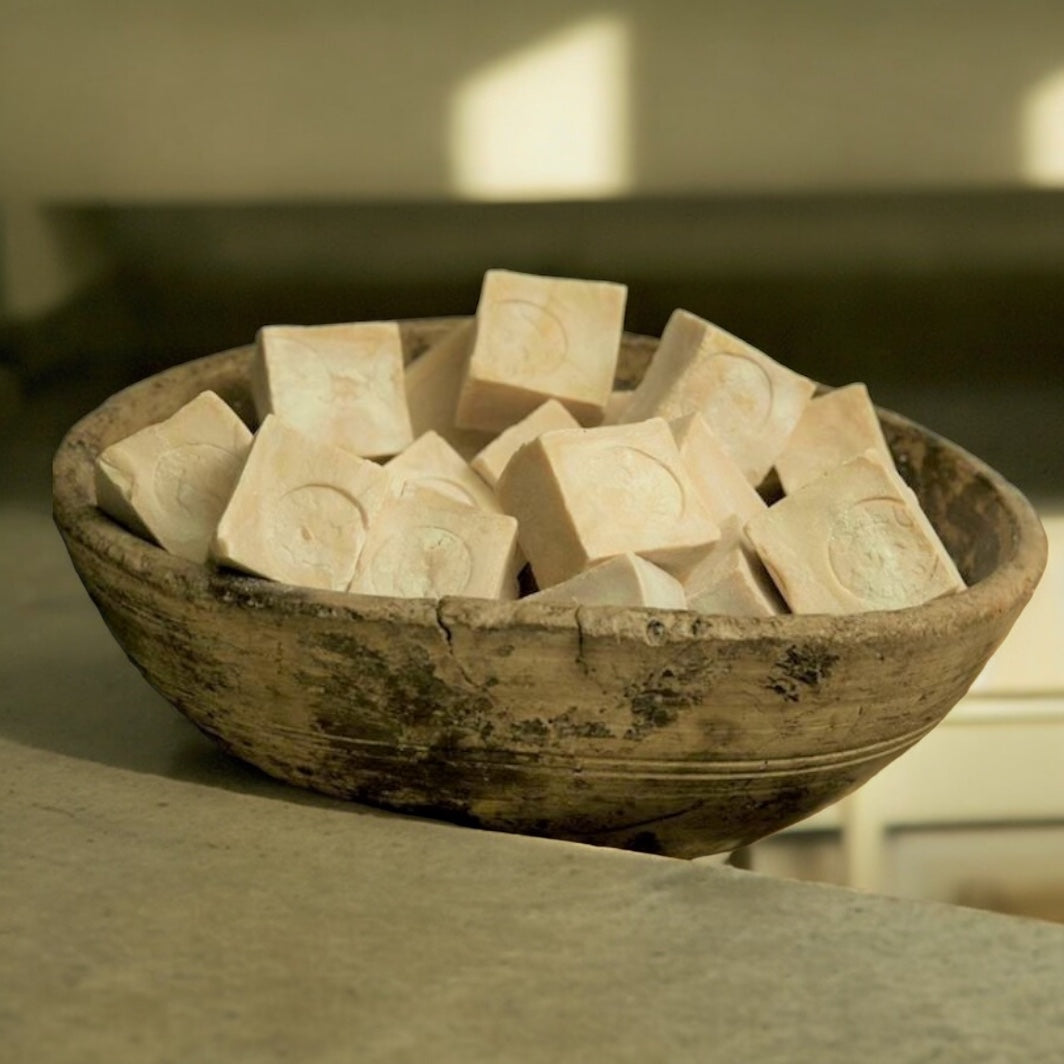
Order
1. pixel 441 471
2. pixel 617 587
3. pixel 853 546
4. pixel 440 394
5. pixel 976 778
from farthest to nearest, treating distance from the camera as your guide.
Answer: pixel 976 778 → pixel 440 394 → pixel 441 471 → pixel 853 546 → pixel 617 587

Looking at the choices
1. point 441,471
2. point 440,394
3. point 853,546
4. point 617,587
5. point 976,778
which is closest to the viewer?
point 617,587

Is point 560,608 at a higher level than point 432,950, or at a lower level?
higher

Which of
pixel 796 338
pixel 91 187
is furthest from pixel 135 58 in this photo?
pixel 796 338

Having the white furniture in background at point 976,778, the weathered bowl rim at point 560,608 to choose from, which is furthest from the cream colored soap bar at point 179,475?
the white furniture in background at point 976,778

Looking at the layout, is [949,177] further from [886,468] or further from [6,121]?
[886,468]

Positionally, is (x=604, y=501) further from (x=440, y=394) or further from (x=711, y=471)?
(x=440, y=394)

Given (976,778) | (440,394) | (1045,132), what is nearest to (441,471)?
(440,394)

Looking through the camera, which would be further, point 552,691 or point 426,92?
point 426,92

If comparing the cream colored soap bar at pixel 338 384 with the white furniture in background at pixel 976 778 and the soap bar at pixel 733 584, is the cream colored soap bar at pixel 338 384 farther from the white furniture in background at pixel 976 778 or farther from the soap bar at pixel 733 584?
the white furniture in background at pixel 976 778
